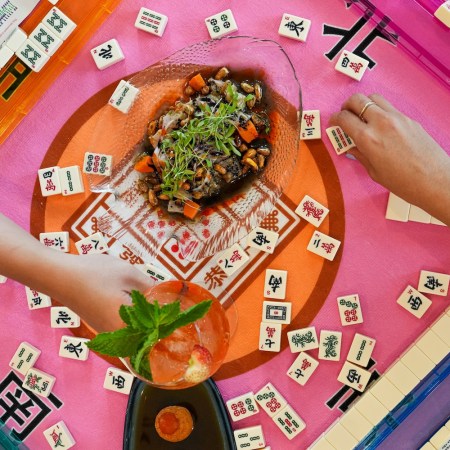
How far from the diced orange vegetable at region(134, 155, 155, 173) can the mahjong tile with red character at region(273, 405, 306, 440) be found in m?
0.74

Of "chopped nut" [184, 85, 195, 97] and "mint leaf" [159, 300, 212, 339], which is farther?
"chopped nut" [184, 85, 195, 97]

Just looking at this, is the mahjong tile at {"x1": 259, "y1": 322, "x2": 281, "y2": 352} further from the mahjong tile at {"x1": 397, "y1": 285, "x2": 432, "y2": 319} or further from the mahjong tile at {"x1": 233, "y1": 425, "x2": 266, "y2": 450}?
the mahjong tile at {"x1": 397, "y1": 285, "x2": 432, "y2": 319}

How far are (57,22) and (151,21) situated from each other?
26 centimetres

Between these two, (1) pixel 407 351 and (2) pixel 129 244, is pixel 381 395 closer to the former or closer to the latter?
(1) pixel 407 351

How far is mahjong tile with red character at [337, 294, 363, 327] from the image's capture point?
154cm

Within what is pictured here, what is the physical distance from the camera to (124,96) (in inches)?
60.4

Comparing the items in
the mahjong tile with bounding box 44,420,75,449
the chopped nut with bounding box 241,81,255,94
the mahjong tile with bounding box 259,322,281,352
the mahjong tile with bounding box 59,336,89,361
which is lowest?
the mahjong tile with bounding box 44,420,75,449

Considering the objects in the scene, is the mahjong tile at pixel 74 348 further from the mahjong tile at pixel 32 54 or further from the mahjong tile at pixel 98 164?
the mahjong tile at pixel 32 54

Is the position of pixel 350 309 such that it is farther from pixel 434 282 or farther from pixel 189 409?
pixel 189 409

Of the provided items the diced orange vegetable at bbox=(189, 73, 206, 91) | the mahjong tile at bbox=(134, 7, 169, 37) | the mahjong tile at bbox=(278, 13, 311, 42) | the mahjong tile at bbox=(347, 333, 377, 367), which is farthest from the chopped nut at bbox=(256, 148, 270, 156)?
the mahjong tile at bbox=(347, 333, 377, 367)

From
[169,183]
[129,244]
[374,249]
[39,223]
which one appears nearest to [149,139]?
[169,183]

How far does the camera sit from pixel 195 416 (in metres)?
1.57

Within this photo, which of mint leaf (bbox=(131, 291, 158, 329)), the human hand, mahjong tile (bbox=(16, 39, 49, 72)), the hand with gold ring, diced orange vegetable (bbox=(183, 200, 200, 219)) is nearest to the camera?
mint leaf (bbox=(131, 291, 158, 329))

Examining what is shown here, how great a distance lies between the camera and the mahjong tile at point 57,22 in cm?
157
